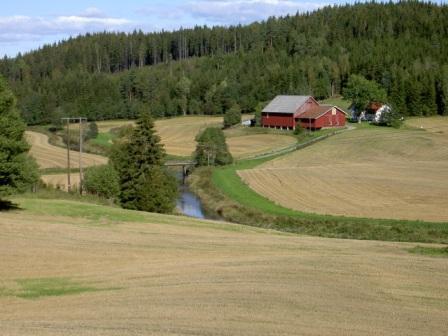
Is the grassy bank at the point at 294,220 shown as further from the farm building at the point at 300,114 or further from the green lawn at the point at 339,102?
the green lawn at the point at 339,102

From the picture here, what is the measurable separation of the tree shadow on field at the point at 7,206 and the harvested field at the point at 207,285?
17.9 ft

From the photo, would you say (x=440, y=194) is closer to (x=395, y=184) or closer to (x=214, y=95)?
(x=395, y=184)

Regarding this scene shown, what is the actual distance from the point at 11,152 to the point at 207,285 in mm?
21266

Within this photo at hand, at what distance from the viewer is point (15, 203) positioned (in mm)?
44969

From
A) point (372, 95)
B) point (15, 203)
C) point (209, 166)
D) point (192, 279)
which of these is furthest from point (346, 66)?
point (192, 279)

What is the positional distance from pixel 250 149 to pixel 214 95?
48.0 metres

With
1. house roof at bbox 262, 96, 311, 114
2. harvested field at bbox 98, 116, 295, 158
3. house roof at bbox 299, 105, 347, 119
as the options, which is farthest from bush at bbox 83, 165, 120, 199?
house roof at bbox 262, 96, 311, 114

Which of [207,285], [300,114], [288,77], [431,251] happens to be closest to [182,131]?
[300,114]

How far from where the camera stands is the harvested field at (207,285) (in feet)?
57.9

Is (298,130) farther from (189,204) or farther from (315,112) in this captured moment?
(189,204)

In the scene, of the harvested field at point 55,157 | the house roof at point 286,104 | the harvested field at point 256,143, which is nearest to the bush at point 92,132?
the harvested field at point 55,157

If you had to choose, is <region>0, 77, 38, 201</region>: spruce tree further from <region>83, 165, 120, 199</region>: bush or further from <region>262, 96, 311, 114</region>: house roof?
<region>262, 96, 311, 114</region>: house roof

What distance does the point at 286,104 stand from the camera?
116 metres

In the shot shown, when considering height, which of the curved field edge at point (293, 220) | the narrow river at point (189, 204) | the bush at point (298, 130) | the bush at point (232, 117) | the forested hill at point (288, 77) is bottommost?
the narrow river at point (189, 204)
